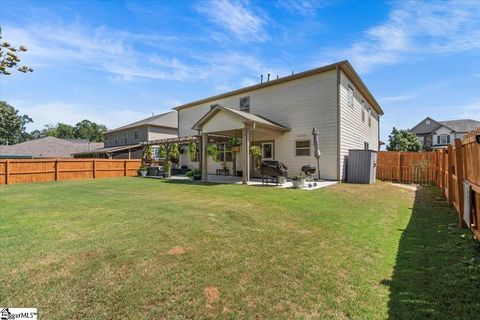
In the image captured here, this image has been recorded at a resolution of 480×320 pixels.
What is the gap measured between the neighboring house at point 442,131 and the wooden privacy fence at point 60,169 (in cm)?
4476

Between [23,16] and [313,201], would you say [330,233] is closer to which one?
[313,201]

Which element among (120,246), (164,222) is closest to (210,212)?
(164,222)

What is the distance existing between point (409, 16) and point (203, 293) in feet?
36.3

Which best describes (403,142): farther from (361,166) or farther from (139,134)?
(139,134)

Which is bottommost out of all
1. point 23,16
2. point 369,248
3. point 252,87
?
point 369,248

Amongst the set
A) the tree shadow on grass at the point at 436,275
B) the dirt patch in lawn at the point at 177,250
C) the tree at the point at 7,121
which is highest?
the tree at the point at 7,121

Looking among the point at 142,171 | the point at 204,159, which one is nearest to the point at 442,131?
the point at 204,159

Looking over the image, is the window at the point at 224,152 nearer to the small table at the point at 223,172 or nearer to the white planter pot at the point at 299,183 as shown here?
the small table at the point at 223,172

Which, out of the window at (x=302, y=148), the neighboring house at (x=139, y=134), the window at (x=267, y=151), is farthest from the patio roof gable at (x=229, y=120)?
the neighboring house at (x=139, y=134)

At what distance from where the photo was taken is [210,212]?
20.6ft

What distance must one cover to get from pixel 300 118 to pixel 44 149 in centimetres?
3780

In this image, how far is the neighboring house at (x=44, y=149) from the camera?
33.3 metres

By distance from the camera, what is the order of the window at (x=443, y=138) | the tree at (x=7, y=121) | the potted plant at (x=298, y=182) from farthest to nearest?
the tree at (x=7, y=121) → the window at (x=443, y=138) → the potted plant at (x=298, y=182)

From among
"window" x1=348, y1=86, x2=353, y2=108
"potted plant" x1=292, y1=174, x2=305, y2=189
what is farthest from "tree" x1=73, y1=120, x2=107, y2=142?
"potted plant" x1=292, y1=174, x2=305, y2=189
